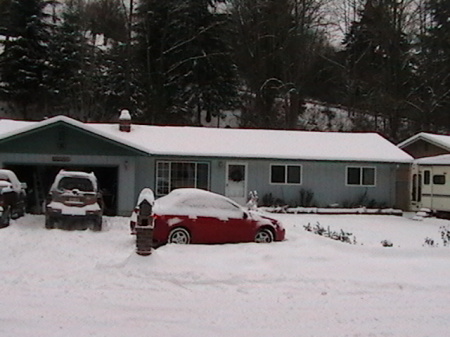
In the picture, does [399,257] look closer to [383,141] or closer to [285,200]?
[285,200]

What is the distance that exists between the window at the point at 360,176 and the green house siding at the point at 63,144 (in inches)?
373

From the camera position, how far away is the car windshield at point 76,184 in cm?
1586

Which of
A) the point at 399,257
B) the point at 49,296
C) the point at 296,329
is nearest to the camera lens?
the point at 296,329

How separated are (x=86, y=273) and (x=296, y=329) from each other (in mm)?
4337

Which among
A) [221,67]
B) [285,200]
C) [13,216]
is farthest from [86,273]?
[221,67]

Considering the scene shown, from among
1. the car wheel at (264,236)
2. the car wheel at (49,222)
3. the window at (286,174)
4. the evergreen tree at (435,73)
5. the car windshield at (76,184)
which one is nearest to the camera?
the car wheel at (264,236)

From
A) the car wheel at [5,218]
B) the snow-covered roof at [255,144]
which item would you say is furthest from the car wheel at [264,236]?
the snow-covered roof at [255,144]

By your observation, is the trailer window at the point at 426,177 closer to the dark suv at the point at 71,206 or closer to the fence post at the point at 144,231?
the dark suv at the point at 71,206

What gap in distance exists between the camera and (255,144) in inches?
958

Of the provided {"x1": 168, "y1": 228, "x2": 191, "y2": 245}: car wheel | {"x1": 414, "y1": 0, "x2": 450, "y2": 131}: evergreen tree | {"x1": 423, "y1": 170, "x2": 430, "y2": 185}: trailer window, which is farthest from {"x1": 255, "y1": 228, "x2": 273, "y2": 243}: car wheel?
{"x1": 414, "y1": 0, "x2": 450, "y2": 131}: evergreen tree

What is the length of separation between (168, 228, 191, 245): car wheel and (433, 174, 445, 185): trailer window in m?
14.0

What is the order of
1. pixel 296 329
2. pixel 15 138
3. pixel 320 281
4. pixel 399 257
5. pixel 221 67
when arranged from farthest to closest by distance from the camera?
pixel 221 67
pixel 15 138
pixel 399 257
pixel 320 281
pixel 296 329

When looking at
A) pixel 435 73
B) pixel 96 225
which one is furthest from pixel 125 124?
pixel 435 73

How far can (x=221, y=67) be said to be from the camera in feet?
132
